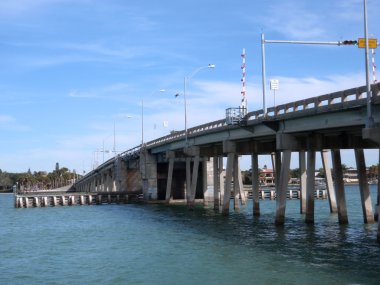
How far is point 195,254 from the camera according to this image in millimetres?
30719

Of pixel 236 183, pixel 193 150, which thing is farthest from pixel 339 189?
pixel 236 183

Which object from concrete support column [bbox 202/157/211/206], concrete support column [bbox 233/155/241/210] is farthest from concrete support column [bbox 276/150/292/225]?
concrete support column [bbox 202/157/211/206]

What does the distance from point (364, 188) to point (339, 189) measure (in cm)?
195

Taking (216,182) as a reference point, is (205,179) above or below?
above

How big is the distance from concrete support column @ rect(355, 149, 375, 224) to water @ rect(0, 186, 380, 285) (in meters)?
1.02

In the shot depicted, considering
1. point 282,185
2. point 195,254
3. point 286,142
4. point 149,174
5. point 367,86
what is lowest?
point 195,254

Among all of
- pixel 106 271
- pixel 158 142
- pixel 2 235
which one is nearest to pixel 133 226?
pixel 2 235

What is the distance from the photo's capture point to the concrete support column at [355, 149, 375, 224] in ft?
144

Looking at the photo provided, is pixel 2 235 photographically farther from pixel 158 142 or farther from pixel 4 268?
pixel 158 142

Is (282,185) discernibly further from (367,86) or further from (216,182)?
(216,182)

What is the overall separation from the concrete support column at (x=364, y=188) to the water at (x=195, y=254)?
102 cm

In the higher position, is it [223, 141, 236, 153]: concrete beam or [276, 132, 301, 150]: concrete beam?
[223, 141, 236, 153]: concrete beam

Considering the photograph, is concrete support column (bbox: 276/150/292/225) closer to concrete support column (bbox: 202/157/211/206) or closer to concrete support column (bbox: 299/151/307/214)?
concrete support column (bbox: 299/151/307/214)

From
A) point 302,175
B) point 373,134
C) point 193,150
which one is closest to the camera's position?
point 373,134
